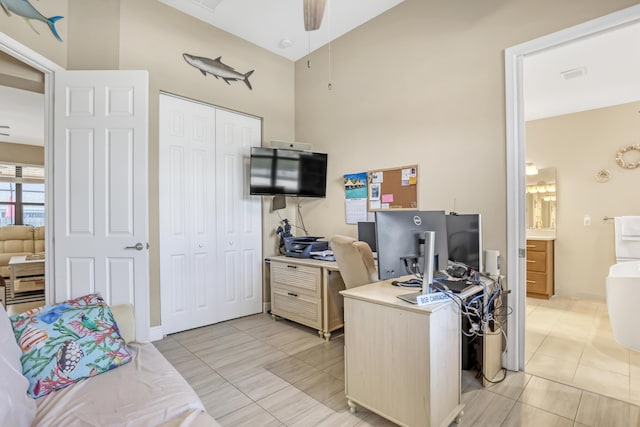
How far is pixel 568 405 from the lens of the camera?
193 centimetres

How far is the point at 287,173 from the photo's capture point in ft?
11.9

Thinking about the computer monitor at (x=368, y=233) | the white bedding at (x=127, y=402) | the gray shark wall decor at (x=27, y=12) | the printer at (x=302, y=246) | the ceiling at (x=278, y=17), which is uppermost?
the ceiling at (x=278, y=17)

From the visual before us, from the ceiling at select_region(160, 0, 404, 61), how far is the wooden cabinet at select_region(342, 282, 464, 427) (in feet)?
9.53

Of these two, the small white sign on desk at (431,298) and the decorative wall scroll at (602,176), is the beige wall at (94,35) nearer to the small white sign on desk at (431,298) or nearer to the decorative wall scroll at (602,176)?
the small white sign on desk at (431,298)

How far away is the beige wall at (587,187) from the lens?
4.09 metres

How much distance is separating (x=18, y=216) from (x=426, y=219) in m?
8.42

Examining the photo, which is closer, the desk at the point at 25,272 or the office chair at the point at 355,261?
the office chair at the point at 355,261

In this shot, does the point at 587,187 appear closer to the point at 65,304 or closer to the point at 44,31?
the point at 65,304

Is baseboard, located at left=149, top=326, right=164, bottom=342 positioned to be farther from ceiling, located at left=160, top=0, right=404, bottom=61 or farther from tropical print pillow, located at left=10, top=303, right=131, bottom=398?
ceiling, located at left=160, top=0, right=404, bottom=61

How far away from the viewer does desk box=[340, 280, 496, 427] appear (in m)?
1.55

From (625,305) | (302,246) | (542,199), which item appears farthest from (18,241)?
(542,199)

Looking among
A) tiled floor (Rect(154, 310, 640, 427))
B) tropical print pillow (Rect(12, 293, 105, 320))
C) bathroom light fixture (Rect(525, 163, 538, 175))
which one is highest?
bathroom light fixture (Rect(525, 163, 538, 175))

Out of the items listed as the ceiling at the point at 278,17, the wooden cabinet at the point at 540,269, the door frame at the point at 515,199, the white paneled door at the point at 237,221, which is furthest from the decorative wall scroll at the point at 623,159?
the white paneled door at the point at 237,221

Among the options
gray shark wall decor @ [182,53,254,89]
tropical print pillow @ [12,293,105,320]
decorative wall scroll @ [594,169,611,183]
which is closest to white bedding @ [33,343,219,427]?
tropical print pillow @ [12,293,105,320]
